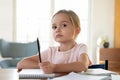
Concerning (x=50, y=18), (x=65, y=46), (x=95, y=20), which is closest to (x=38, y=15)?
(x=50, y=18)

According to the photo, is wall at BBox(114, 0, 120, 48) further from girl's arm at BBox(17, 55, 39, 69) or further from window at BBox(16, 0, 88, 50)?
girl's arm at BBox(17, 55, 39, 69)

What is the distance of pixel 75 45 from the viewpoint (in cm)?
128

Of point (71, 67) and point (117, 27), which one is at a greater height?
point (117, 27)

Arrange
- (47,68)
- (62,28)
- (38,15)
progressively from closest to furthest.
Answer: (47,68), (62,28), (38,15)

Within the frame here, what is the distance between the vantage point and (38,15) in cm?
502

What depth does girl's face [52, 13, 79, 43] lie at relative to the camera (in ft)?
3.79

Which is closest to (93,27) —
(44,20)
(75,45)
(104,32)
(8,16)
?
(104,32)

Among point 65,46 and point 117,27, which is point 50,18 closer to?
point 117,27

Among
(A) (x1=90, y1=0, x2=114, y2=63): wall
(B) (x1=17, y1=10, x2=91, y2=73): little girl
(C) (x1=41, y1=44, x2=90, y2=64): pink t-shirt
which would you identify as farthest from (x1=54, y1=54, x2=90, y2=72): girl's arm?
(A) (x1=90, y1=0, x2=114, y2=63): wall

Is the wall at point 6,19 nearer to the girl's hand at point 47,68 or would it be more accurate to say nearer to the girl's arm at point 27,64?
the girl's arm at point 27,64

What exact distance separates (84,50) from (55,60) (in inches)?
6.2

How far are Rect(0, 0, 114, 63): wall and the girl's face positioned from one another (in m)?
A: 3.83

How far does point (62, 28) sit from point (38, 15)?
391cm

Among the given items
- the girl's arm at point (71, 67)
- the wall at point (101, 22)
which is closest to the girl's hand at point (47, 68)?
the girl's arm at point (71, 67)
